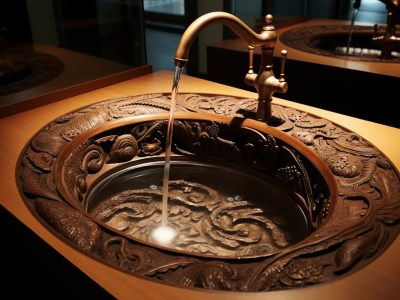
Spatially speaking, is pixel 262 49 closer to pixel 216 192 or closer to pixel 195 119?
pixel 195 119

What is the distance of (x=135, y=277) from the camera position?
2.06 feet

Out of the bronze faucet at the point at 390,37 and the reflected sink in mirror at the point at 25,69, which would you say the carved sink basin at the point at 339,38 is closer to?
the bronze faucet at the point at 390,37

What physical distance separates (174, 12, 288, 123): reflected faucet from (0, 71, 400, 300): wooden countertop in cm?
17

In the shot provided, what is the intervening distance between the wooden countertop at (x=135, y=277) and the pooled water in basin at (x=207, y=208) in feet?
0.79

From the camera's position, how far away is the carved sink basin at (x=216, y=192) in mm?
662

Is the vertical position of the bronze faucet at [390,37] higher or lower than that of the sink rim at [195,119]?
higher

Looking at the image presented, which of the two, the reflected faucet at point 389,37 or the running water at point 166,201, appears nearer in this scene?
the running water at point 166,201

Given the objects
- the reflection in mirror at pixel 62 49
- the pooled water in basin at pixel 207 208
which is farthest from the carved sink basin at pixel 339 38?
the pooled water in basin at pixel 207 208

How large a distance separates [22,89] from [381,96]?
1.22 metres

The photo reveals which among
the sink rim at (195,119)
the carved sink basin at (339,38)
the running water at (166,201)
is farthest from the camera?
the carved sink basin at (339,38)

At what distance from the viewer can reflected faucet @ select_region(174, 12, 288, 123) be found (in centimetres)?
90

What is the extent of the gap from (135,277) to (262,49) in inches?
28.8

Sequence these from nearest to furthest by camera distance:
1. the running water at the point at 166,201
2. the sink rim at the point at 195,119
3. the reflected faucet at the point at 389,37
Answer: the sink rim at the point at 195,119, the running water at the point at 166,201, the reflected faucet at the point at 389,37

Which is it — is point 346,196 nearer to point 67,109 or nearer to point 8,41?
point 67,109
